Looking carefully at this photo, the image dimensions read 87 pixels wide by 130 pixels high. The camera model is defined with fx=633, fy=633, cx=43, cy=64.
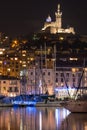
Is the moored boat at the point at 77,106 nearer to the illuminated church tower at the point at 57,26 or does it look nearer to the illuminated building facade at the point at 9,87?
the illuminated building facade at the point at 9,87

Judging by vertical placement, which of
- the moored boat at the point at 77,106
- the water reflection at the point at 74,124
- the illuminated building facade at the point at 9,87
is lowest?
the water reflection at the point at 74,124

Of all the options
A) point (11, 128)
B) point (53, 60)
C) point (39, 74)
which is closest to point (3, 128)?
point (11, 128)

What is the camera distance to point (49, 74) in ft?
306

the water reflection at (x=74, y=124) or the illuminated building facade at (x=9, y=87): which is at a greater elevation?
the illuminated building facade at (x=9, y=87)

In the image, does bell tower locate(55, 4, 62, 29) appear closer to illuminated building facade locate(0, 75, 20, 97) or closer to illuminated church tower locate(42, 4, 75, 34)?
illuminated church tower locate(42, 4, 75, 34)

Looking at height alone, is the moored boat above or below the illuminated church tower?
A: below

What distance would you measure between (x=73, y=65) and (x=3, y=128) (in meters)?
62.8

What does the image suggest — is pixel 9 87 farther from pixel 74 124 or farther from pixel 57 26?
pixel 57 26

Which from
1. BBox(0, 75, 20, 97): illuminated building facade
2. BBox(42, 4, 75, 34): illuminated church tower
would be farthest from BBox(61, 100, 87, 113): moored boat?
BBox(42, 4, 75, 34): illuminated church tower

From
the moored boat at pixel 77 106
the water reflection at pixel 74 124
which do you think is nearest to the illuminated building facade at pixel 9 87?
the moored boat at pixel 77 106

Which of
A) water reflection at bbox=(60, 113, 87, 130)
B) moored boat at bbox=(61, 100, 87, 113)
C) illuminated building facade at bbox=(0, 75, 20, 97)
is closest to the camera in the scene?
water reflection at bbox=(60, 113, 87, 130)

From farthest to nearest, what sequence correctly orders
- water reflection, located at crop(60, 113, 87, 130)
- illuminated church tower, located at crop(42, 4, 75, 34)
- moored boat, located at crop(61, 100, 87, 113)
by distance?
illuminated church tower, located at crop(42, 4, 75, 34), moored boat, located at crop(61, 100, 87, 113), water reflection, located at crop(60, 113, 87, 130)

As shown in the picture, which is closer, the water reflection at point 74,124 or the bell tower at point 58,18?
the water reflection at point 74,124

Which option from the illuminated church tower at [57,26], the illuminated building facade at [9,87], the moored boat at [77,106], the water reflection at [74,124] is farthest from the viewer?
the illuminated church tower at [57,26]
